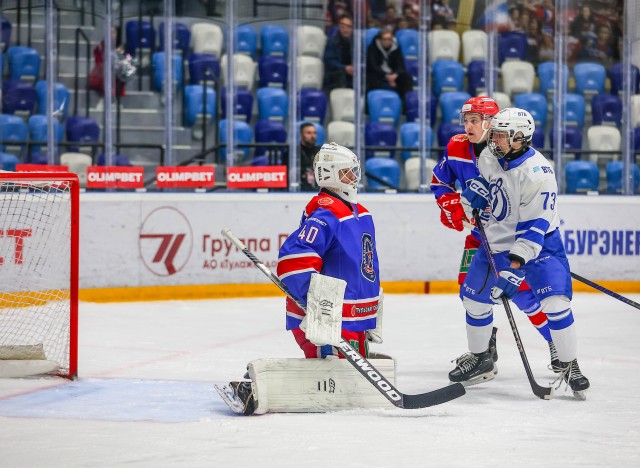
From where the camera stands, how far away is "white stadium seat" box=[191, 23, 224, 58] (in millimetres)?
8320


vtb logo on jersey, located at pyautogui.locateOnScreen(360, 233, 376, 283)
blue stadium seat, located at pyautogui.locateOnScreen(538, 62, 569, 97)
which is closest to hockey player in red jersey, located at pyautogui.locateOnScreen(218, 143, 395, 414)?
vtb logo on jersey, located at pyautogui.locateOnScreen(360, 233, 376, 283)

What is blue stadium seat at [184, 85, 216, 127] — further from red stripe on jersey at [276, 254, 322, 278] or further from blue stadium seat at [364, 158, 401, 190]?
red stripe on jersey at [276, 254, 322, 278]

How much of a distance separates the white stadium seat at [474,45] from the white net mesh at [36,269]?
366 centimetres

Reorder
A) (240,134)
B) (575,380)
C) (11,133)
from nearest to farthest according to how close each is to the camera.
Answer: (575,380), (11,133), (240,134)

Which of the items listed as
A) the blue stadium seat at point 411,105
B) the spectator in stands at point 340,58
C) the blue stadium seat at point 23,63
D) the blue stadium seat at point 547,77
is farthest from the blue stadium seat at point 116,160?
the blue stadium seat at point 547,77

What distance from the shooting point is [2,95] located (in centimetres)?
783

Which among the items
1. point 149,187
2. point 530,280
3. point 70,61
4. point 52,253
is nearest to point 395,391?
point 530,280

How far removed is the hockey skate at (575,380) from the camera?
4.15 meters

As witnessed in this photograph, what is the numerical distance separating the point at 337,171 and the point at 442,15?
16.8ft

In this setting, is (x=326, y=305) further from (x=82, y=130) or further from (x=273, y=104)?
(x=273, y=104)

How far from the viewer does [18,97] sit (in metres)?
7.84

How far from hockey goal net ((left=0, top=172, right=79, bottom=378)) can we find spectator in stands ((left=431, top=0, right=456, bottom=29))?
3.50 m

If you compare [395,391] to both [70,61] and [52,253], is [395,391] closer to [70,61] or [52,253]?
[52,253]

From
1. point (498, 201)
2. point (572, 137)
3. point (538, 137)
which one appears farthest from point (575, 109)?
point (498, 201)
